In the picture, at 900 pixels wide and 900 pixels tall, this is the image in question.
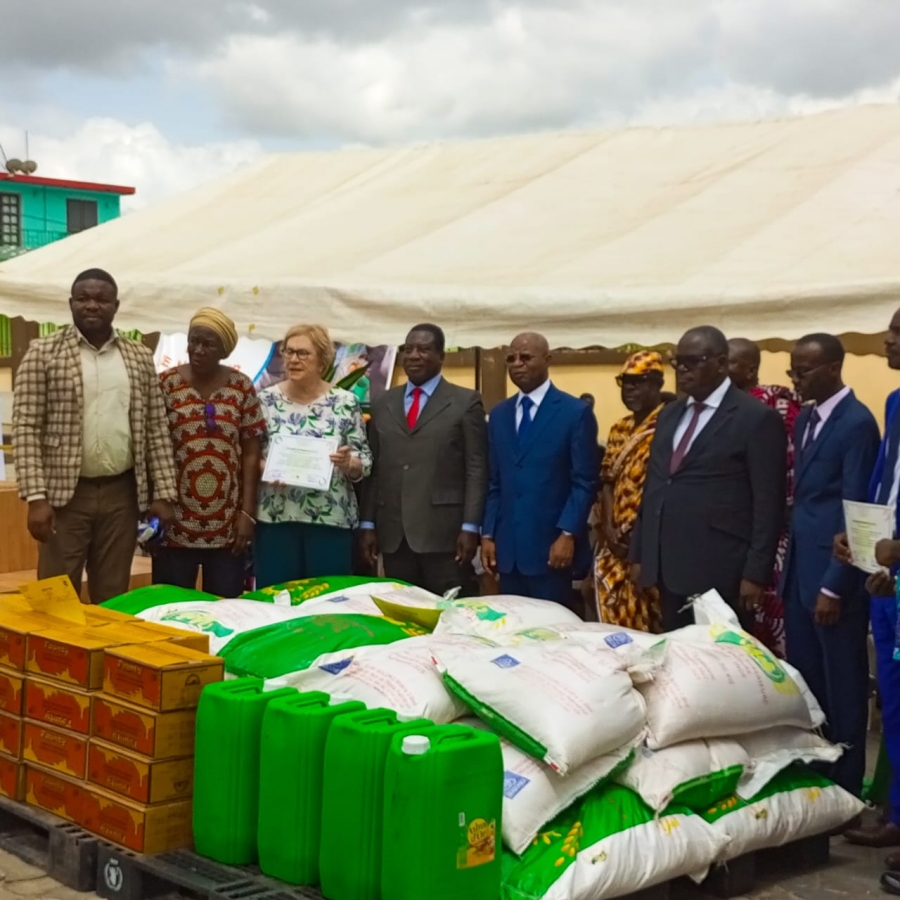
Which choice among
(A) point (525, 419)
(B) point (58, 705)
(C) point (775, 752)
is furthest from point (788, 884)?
(B) point (58, 705)

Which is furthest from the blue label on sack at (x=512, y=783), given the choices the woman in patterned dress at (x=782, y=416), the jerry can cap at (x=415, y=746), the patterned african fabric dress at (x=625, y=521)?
the patterned african fabric dress at (x=625, y=521)

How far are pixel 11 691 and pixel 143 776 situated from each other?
796 mm

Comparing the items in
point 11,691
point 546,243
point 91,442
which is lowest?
point 11,691

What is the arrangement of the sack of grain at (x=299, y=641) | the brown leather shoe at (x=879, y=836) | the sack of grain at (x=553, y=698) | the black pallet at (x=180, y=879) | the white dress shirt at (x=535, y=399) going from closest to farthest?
the black pallet at (x=180, y=879) → the sack of grain at (x=553, y=698) → the sack of grain at (x=299, y=641) → the brown leather shoe at (x=879, y=836) → the white dress shirt at (x=535, y=399)

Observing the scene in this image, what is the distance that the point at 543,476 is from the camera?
570 centimetres

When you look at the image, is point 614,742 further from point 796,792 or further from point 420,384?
point 420,384

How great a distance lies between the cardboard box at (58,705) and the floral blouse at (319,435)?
1.79 meters

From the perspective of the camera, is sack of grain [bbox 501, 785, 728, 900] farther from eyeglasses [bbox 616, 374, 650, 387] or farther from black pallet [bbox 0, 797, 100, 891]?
eyeglasses [bbox 616, 374, 650, 387]

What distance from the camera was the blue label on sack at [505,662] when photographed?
396 cm

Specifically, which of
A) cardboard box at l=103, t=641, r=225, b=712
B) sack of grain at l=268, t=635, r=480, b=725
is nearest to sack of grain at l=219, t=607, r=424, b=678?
sack of grain at l=268, t=635, r=480, b=725

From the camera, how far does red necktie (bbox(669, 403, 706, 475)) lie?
500 centimetres

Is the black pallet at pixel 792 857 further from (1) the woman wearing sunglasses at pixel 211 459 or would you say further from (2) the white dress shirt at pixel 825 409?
(1) the woman wearing sunglasses at pixel 211 459

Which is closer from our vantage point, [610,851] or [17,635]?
[610,851]

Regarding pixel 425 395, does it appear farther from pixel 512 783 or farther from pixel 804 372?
pixel 512 783
